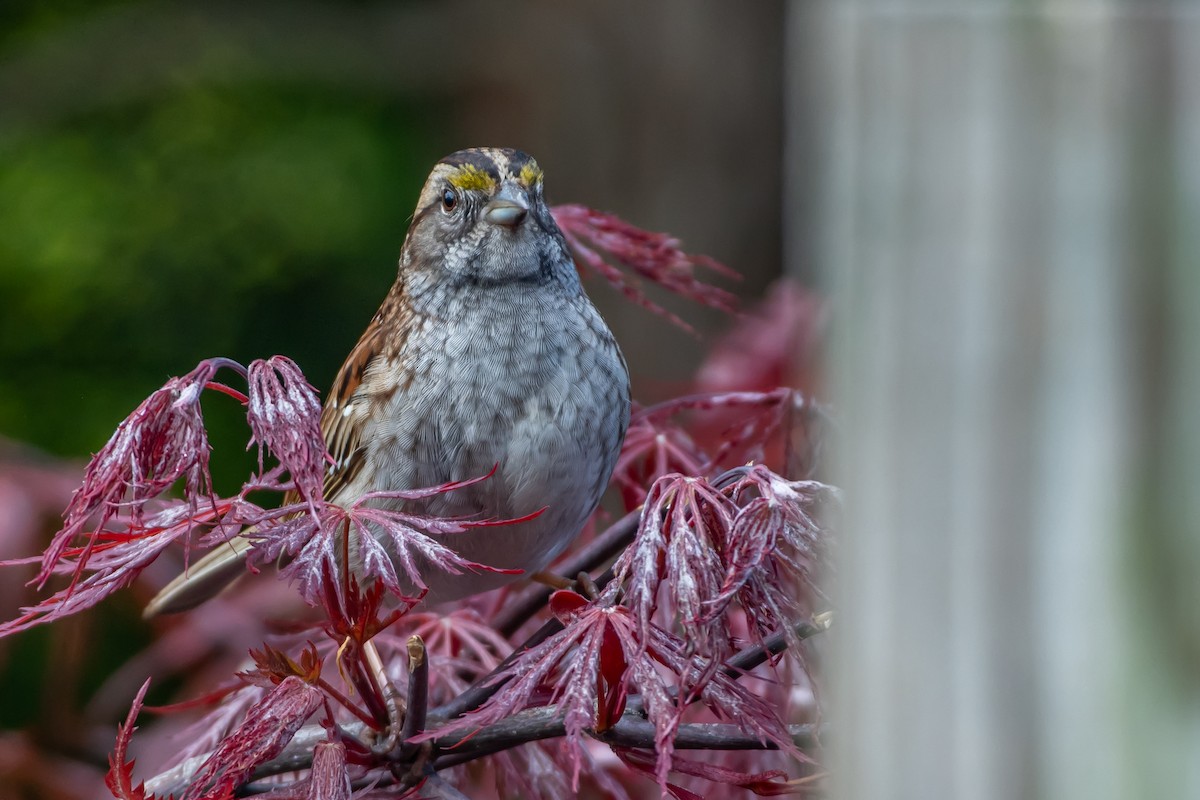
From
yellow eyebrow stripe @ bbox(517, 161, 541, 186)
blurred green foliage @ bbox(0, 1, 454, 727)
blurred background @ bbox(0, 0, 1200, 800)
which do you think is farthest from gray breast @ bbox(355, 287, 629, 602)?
blurred green foliage @ bbox(0, 1, 454, 727)

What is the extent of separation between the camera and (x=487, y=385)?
4.22ft

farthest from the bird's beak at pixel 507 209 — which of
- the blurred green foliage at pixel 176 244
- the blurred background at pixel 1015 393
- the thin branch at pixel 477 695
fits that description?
the blurred green foliage at pixel 176 244

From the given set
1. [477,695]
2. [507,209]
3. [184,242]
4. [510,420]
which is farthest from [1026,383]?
[184,242]

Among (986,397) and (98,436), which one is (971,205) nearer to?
(986,397)

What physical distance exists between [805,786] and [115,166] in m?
3.19

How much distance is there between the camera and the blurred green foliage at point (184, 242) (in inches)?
130

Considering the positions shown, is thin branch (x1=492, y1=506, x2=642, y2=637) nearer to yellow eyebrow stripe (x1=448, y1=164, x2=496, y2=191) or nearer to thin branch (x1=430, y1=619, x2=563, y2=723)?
thin branch (x1=430, y1=619, x2=563, y2=723)

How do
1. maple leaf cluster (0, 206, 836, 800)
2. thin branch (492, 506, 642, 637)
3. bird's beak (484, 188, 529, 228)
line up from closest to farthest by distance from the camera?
maple leaf cluster (0, 206, 836, 800) → thin branch (492, 506, 642, 637) → bird's beak (484, 188, 529, 228)

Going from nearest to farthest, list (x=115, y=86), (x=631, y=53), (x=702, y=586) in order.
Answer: (x=702, y=586), (x=115, y=86), (x=631, y=53)

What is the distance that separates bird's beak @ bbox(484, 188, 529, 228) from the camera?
136 cm

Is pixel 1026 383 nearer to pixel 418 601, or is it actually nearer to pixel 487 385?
pixel 418 601

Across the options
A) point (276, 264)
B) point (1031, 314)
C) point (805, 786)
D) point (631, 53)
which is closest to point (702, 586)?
point (805, 786)

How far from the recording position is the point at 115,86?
3.81 meters

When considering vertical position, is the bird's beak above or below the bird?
above
